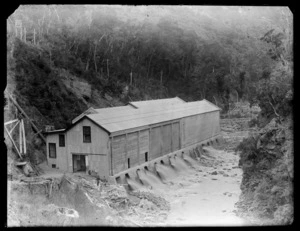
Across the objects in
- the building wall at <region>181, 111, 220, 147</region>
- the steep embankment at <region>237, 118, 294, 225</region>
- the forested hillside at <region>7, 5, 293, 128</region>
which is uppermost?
the forested hillside at <region>7, 5, 293, 128</region>

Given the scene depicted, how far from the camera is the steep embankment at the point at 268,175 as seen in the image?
12.8m

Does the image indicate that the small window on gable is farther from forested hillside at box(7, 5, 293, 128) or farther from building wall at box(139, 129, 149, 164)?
building wall at box(139, 129, 149, 164)

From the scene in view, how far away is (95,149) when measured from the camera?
12883 mm

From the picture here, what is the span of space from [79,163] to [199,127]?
4.62 meters

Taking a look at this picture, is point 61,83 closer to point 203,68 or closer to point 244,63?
point 203,68

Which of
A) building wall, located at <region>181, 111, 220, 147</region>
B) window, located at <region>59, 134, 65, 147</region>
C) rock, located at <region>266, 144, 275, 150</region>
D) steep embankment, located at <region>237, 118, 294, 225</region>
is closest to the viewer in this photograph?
steep embankment, located at <region>237, 118, 294, 225</region>

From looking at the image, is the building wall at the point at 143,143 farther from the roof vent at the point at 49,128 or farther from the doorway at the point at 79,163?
the roof vent at the point at 49,128

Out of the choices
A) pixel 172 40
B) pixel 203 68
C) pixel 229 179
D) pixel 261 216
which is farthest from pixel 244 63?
pixel 261 216

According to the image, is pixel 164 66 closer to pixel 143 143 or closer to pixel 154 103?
pixel 154 103

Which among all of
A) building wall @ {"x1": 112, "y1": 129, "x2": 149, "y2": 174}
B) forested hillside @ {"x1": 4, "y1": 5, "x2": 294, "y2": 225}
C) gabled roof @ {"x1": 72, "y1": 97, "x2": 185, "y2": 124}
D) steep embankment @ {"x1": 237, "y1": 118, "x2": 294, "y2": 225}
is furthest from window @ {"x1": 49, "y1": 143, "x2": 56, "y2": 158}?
steep embankment @ {"x1": 237, "y1": 118, "x2": 294, "y2": 225}

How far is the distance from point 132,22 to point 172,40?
131 cm

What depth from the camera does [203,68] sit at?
13820mm

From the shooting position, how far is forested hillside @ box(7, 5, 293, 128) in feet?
42.2

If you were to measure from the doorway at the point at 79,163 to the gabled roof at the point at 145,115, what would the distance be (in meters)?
1.19
